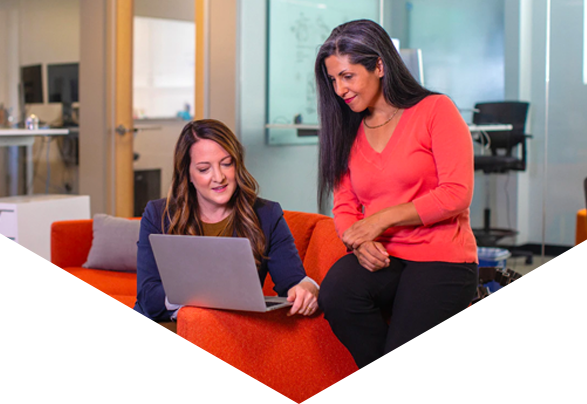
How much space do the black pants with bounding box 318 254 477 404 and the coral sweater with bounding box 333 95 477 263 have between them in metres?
0.05

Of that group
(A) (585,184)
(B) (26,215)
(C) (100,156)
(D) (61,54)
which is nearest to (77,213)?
(B) (26,215)

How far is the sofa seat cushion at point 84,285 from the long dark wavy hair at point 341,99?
1.29 metres

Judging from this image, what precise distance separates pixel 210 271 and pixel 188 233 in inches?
13.8

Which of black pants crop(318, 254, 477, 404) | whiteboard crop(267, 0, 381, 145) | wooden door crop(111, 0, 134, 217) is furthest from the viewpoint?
wooden door crop(111, 0, 134, 217)

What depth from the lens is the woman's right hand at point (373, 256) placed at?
173 cm

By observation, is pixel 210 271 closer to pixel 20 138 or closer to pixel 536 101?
pixel 536 101

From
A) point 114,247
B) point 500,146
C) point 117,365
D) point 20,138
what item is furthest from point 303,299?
point 20,138

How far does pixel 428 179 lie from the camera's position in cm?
180

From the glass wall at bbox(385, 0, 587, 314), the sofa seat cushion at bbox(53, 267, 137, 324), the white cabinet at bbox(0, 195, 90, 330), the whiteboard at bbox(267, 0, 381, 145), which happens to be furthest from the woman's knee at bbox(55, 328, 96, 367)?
the whiteboard at bbox(267, 0, 381, 145)

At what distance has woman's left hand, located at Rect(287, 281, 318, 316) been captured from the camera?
1.71 meters

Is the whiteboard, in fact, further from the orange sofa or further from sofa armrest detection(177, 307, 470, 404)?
sofa armrest detection(177, 307, 470, 404)

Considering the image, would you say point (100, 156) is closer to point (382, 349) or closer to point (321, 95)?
point (321, 95)

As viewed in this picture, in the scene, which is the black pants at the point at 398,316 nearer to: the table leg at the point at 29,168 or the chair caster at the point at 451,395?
the chair caster at the point at 451,395

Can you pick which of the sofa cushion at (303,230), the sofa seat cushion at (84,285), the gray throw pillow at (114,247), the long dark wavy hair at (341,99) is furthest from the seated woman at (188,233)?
the gray throw pillow at (114,247)
